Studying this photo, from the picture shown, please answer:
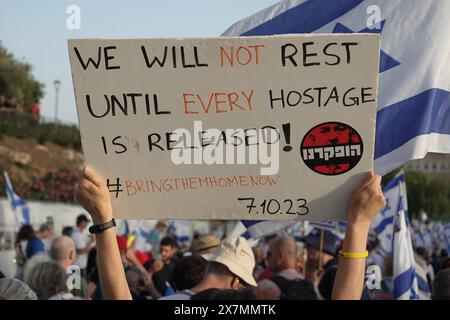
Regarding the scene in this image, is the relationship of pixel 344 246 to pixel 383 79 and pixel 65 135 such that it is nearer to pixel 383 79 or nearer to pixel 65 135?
pixel 383 79

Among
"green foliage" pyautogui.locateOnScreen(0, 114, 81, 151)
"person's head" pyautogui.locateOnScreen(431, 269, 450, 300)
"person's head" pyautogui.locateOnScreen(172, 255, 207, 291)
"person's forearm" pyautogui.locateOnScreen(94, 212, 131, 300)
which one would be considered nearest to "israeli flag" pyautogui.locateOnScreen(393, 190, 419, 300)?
"person's head" pyautogui.locateOnScreen(172, 255, 207, 291)

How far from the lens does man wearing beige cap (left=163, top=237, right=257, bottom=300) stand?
13.1 ft

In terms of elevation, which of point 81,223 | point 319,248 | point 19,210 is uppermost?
point 319,248

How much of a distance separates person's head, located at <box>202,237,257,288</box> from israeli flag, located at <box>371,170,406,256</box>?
6320 millimetres

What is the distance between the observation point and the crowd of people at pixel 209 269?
288 cm

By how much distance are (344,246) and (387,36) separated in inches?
109

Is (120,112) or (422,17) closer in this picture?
(120,112)

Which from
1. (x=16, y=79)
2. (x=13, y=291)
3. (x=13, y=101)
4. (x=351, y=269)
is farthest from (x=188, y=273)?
(x=16, y=79)

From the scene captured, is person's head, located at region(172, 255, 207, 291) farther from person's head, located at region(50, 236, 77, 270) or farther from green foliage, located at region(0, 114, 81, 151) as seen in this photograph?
green foliage, located at region(0, 114, 81, 151)

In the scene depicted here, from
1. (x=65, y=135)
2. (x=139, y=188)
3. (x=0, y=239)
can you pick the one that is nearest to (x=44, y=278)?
(x=139, y=188)

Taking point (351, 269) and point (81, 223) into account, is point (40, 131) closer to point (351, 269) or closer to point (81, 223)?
point (81, 223)

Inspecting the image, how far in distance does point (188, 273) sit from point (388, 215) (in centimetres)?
785

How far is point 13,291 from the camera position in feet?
11.6

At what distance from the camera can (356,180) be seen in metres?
2.98
